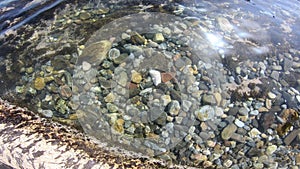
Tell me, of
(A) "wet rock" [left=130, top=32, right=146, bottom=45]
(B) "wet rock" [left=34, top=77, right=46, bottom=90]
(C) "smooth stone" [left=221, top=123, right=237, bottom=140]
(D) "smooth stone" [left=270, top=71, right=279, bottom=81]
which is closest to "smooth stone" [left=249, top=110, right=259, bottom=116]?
(C) "smooth stone" [left=221, top=123, right=237, bottom=140]


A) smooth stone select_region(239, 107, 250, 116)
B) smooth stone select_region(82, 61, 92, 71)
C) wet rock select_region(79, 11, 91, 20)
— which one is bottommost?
smooth stone select_region(239, 107, 250, 116)

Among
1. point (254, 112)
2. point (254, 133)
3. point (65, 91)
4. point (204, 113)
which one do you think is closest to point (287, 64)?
point (254, 112)

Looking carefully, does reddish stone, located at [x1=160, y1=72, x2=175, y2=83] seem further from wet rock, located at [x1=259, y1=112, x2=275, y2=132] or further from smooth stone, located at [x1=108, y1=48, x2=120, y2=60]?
wet rock, located at [x1=259, y1=112, x2=275, y2=132]

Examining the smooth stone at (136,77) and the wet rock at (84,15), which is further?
the wet rock at (84,15)

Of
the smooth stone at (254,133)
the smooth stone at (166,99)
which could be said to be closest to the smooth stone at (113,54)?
the smooth stone at (166,99)

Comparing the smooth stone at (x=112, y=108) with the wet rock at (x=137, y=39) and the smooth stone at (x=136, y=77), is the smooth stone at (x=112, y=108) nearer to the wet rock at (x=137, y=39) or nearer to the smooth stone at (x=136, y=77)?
the smooth stone at (x=136, y=77)

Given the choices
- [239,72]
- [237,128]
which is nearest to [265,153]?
[237,128]

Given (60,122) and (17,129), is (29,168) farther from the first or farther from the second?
(60,122)
